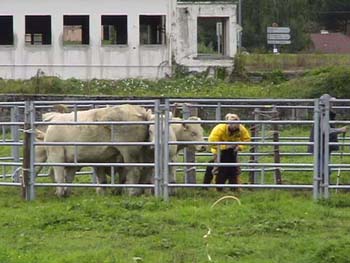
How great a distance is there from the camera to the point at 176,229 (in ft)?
40.3

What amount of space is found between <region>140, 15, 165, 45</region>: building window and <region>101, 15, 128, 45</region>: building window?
2.50ft

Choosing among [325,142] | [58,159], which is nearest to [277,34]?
[58,159]

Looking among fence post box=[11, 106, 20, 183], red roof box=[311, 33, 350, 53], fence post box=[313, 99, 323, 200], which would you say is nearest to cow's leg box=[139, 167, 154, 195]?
fence post box=[11, 106, 20, 183]

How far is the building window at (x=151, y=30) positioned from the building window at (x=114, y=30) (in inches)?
30.0

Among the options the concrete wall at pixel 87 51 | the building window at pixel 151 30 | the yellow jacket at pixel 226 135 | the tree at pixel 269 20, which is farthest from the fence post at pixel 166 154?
the tree at pixel 269 20

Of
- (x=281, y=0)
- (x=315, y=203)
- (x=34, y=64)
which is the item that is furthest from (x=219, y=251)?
(x=281, y=0)

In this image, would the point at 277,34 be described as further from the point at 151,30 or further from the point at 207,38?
the point at 207,38

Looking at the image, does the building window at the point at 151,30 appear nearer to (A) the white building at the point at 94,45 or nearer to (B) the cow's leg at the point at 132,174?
(A) the white building at the point at 94,45

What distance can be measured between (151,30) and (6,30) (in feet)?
20.9

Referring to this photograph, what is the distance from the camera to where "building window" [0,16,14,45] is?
4712 cm

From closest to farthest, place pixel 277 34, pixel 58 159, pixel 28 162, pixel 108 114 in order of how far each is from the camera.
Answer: pixel 28 162 < pixel 108 114 < pixel 58 159 < pixel 277 34

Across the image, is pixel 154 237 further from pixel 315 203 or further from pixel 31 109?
pixel 31 109

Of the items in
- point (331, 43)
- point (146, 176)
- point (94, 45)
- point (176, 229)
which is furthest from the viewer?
point (331, 43)

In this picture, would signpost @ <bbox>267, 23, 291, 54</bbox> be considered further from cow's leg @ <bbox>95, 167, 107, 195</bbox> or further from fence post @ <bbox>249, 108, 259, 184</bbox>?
cow's leg @ <bbox>95, 167, 107, 195</bbox>
